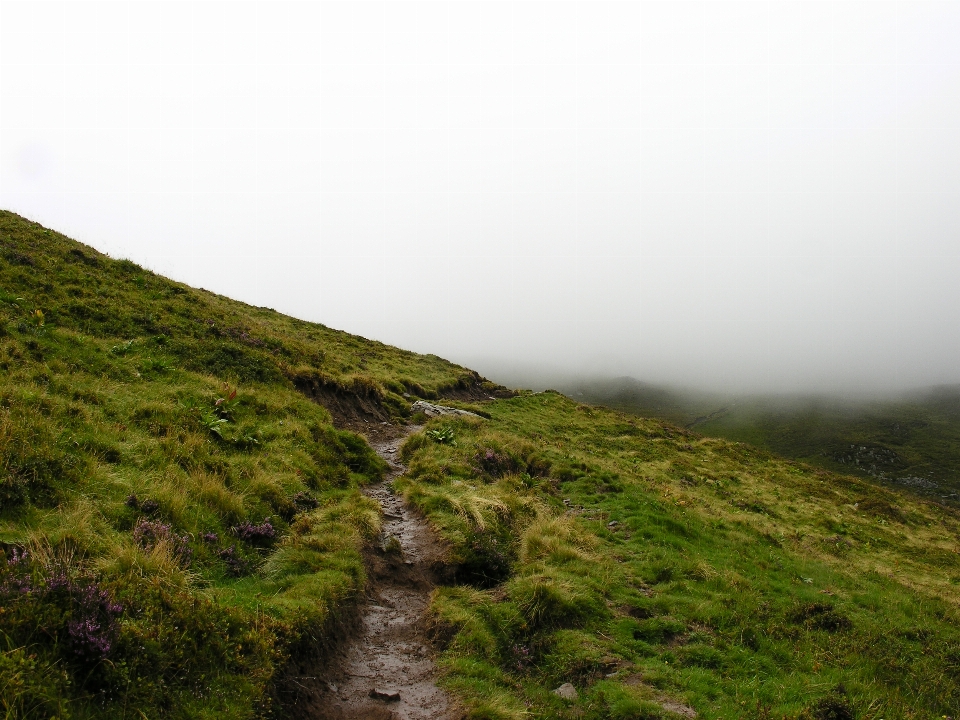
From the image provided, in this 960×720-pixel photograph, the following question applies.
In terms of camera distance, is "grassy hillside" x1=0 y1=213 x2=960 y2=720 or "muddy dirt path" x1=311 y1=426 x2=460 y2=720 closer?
"grassy hillside" x1=0 y1=213 x2=960 y2=720

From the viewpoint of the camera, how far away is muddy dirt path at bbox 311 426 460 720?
7.47 metres

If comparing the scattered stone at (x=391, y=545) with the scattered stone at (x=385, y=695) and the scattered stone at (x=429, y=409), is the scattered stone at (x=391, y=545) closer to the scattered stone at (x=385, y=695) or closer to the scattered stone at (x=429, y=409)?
the scattered stone at (x=385, y=695)

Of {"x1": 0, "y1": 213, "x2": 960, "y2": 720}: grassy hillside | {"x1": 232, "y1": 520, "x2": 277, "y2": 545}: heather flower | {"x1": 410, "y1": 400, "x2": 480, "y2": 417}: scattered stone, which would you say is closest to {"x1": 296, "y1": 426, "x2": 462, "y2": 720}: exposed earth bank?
{"x1": 0, "y1": 213, "x2": 960, "y2": 720}: grassy hillside

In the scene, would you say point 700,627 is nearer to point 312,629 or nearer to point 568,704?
point 568,704

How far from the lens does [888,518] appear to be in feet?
105

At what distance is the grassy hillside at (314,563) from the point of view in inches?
234

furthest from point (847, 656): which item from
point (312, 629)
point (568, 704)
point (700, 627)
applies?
point (312, 629)

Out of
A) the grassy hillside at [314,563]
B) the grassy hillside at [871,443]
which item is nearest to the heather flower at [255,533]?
the grassy hillside at [314,563]

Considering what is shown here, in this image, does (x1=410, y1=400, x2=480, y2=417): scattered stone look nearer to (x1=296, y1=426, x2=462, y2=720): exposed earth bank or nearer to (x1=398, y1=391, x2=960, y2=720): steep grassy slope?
(x1=398, y1=391, x2=960, y2=720): steep grassy slope

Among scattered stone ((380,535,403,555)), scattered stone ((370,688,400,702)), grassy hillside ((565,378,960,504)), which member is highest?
grassy hillside ((565,378,960,504))

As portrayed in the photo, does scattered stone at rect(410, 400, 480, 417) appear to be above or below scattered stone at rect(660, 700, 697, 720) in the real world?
above

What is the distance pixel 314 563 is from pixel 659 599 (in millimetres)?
8102

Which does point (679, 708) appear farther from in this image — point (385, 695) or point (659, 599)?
point (385, 695)

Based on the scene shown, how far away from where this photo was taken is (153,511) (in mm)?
8773
